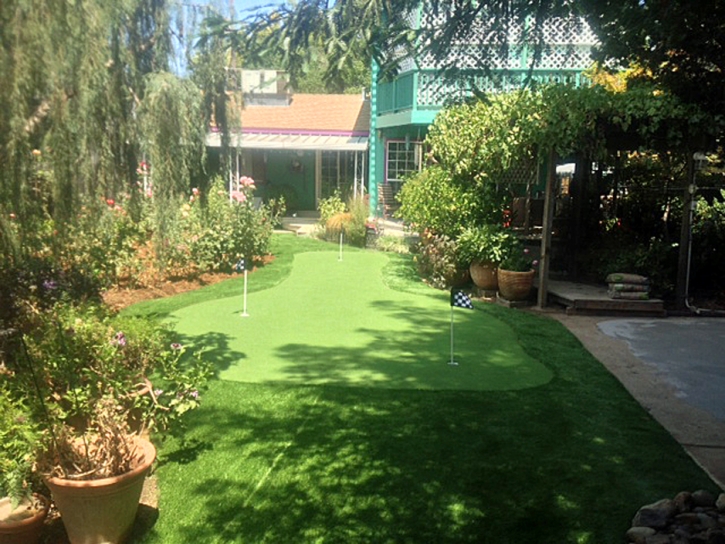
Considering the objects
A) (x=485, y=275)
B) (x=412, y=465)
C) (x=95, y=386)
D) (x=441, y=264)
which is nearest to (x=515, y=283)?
(x=485, y=275)

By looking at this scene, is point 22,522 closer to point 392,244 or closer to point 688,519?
point 688,519

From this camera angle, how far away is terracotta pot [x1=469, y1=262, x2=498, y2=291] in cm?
1131

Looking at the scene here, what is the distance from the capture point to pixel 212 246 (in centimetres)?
1285

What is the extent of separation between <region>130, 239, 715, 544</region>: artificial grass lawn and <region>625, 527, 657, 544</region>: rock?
101 mm

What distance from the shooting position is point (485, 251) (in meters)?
11.3

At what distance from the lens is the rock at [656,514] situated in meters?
3.94

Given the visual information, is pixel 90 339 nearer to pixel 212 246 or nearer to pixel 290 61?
pixel 290 61

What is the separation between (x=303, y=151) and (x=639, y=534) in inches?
847

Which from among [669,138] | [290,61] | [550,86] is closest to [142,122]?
[290,61]

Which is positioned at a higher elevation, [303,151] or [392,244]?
[303,151]

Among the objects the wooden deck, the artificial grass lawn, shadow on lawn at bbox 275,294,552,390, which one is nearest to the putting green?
shadow on lawn at bbox 275,294,552,390

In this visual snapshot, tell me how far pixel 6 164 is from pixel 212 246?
9.57 m

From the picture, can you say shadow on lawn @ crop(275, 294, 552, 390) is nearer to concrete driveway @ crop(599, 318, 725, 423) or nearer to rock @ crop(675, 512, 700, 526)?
concrete driveway @ crop(599, 318, 725, 423)

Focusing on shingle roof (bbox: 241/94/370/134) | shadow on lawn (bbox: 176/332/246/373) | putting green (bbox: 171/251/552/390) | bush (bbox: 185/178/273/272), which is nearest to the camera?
putting green (bbox: 171/251/552/390)
